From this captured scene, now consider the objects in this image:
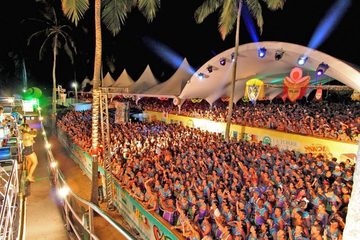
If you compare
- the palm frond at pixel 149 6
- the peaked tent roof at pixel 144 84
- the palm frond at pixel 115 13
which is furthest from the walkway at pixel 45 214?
the peaked tent roof at pixel 144 84

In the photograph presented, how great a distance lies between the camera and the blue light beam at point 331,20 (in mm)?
29078

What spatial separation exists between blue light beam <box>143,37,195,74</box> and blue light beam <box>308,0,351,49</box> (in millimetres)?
24803

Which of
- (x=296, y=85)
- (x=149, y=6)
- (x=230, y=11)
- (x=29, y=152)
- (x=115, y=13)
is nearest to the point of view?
(x=29, y=152)

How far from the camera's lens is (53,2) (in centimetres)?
3200

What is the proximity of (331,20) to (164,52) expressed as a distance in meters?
28.3

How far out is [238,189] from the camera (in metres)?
8.87

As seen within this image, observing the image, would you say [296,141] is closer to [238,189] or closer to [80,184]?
[238,189]

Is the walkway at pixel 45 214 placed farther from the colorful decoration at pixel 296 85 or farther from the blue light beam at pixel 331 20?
the blue light beam at pixel 331 20

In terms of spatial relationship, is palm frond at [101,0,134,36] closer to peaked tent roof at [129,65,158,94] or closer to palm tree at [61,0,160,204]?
palm tree at [61,0,160,204]

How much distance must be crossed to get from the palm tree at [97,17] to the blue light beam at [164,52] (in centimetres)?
3906

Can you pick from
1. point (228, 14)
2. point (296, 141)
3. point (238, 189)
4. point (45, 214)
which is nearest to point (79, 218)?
point (45, 214)

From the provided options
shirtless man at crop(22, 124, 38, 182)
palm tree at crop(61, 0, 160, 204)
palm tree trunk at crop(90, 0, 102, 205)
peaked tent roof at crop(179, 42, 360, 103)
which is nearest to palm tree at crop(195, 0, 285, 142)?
peaked tent roof at crop(179, 42, 360, 103)

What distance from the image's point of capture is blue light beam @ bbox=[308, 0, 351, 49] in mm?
29078

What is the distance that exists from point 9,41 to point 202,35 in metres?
31.3
